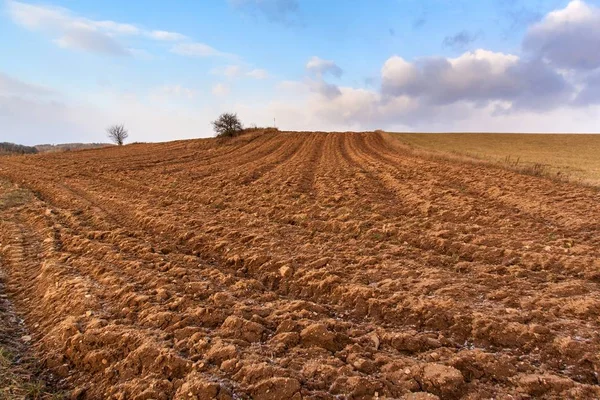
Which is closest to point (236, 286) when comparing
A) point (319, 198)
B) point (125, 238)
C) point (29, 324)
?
point (29, 324)

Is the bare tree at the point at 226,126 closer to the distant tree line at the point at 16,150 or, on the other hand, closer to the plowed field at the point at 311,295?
the distant tree line at the point at 16,150

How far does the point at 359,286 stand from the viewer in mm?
4988

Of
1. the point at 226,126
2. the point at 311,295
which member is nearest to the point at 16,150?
the point at 226,126

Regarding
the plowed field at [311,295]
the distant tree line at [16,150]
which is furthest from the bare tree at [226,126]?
the plowed field at [311,295]

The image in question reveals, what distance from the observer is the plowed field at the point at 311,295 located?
10.8 feet

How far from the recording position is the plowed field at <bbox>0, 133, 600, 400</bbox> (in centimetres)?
329

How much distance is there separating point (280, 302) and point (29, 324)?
3158 millimetres

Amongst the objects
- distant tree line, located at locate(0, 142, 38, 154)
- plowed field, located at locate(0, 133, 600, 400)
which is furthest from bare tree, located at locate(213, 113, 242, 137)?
plowed field, located at locate(0, 133, 600, 400)

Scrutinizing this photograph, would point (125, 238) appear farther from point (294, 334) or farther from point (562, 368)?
point (562, 368)

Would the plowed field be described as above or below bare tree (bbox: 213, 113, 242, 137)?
below

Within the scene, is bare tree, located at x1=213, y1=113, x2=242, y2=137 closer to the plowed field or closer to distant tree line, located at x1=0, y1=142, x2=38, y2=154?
distant tree line, located at x1=0, y1=142, x2=38, y2=154

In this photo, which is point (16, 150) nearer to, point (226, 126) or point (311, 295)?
point (226, 126)

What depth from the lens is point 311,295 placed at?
16.3 feet

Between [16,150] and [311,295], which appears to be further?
[16,150]
